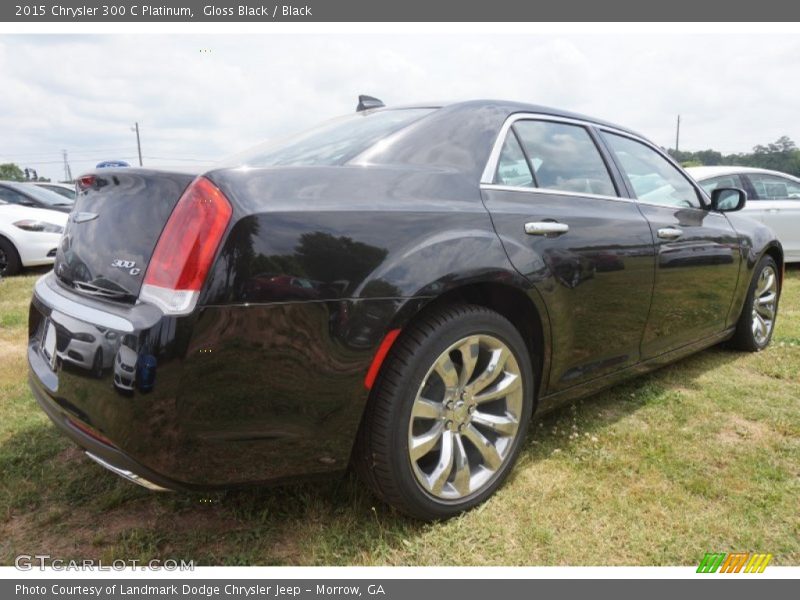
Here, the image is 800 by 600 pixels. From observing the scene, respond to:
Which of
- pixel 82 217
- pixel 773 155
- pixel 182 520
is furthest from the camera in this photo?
pixel 773 155

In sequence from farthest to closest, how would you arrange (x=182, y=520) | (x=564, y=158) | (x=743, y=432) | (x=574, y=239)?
(x=743, y=432) < (x=564, y=158) < (x=574, y=239) < (x=182, y=520)

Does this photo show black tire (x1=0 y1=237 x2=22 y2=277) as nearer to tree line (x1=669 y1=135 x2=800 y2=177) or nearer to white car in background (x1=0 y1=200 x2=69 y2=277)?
white car in background (x1=0 y1=200 x2=69 y2=277)

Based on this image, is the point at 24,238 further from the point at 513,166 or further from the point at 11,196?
the point at 513,166

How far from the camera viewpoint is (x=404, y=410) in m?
1.85

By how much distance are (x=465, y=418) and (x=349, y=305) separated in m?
0.71

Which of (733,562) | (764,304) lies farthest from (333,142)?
(764,304)

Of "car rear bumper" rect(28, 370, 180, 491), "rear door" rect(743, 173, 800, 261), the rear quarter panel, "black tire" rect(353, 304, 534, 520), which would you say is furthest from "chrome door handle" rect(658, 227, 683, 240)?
"rear door" rect(743, 173, 800, 261)

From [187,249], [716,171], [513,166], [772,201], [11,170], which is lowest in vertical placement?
[11,170]

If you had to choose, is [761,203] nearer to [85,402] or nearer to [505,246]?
[505,246]

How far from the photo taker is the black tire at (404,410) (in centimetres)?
184

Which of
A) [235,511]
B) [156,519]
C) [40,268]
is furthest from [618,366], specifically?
[40,268]

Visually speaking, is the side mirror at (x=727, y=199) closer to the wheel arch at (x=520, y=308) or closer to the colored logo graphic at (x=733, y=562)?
the wheel arch at (x=520, y=308)

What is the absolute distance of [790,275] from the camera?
305 inches

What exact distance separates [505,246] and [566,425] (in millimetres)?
1217
